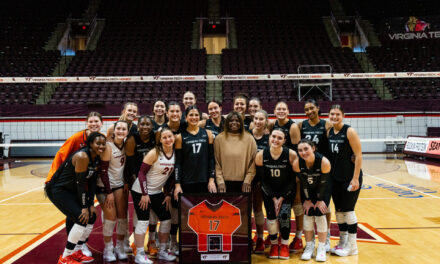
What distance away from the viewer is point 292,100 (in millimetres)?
15391

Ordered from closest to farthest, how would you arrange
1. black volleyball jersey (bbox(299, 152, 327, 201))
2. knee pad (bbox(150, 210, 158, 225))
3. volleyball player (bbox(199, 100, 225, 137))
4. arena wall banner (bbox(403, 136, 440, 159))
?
black volleyball jersey (bbox(299, 152, 327, 201)) < knee pad (bbox(150, 210, 158, 225)) < volleyball player (bbox(199, 100, 225, 137)) < arena wall banner (bbox(403, 136, 440, 159))

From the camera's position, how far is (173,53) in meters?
19.5

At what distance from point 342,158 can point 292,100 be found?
37.7ft

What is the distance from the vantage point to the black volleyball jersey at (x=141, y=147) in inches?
162

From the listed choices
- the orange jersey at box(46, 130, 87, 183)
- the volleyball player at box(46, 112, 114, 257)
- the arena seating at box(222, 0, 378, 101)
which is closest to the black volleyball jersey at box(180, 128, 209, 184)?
the volleyball player at box(46, 112, 114, 257)

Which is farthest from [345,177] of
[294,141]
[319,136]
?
[294,141]

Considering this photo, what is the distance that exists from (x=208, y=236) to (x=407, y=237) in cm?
281

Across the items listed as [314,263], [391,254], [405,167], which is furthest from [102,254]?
[405,167]

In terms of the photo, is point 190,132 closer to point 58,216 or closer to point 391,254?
point 391,254

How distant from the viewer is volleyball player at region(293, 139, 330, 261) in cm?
389

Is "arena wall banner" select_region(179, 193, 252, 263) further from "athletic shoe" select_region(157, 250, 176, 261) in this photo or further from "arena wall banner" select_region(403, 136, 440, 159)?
"arena wall banner" select_region(403, 136, 440, 159)

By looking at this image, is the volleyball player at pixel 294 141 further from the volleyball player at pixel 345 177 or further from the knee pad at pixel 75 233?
the knee pad at pixel 75 233

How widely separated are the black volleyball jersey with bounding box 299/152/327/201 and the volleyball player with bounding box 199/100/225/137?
124cm

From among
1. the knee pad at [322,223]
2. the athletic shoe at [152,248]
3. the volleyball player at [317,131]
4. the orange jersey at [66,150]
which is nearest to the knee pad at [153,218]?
the athletic shoe at [152,248]
